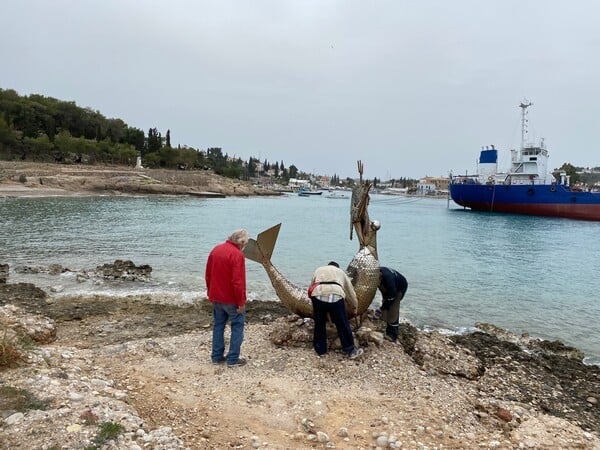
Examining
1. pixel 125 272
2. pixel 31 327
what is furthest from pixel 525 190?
pixel 31 327

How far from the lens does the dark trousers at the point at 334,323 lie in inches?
271

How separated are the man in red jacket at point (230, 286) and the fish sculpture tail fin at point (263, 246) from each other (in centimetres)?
177

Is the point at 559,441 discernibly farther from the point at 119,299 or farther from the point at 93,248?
the point at 93,248

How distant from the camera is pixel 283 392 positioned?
5.82m

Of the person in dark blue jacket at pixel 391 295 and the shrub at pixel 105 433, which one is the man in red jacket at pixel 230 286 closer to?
the shrub at pixel 105 433

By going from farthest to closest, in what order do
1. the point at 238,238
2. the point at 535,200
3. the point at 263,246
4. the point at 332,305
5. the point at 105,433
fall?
the point at 535,200
the point at 263,246
the point at 332,305
the point at 238,238
the point at 105,433

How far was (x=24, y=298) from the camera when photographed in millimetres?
11500

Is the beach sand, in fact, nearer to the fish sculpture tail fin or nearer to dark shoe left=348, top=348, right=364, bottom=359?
dark shoe left=348, top=348, right=364, bottom=359

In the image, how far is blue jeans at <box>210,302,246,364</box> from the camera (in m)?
6.58

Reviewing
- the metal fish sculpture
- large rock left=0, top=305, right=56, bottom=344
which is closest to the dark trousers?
the metal fish sculpture

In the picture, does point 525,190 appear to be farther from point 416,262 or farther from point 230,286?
point 230,286

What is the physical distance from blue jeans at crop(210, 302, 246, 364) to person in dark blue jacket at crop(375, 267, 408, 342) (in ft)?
9.44

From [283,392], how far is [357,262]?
3155mm

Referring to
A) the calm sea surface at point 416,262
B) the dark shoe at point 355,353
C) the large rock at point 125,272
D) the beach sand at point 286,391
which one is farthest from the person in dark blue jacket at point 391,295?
the large rock at point 125,272
